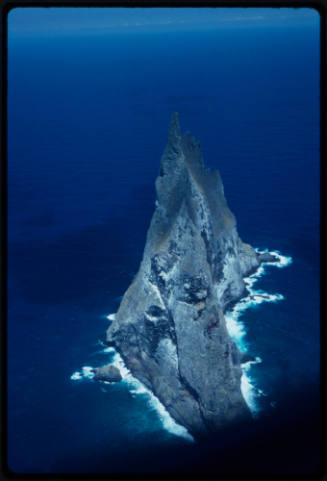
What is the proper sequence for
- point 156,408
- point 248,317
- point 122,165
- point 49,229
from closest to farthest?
1. point 156,408
2. point 248,317
3. point 49,229
4. point 122,165

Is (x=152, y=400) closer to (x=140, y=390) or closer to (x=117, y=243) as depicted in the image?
(x=140, y=390)

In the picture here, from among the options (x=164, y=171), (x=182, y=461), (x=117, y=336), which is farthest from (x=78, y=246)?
(x=182, y=461)

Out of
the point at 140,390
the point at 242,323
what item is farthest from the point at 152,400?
the point at 242,323

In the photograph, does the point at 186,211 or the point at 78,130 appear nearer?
the point at 186,211

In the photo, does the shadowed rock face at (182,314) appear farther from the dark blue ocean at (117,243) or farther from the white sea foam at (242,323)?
the white sea foam at (242,323)

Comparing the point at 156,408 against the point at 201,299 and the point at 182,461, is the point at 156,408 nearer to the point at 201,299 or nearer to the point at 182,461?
the point at 182,461

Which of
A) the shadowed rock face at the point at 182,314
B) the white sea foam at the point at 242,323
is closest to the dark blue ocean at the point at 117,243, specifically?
the white sea foam at the point at 242,323
